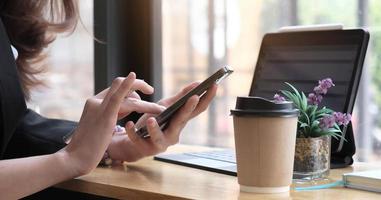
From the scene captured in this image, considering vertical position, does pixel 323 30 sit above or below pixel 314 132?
above

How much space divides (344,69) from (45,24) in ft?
2.61

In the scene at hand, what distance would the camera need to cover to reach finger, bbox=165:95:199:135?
1071 mm

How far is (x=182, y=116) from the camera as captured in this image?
43.8 inches

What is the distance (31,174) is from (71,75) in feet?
4.48

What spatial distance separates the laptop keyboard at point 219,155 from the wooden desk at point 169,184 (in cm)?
9

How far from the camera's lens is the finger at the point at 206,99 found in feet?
3.57

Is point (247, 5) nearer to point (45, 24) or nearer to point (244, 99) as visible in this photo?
point (45, 24)

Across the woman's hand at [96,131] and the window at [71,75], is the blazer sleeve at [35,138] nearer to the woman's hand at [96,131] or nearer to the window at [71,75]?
the woman's hand at [96,131]

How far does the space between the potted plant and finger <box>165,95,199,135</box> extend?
0.49 ft

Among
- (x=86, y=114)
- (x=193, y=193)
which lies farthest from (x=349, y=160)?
(x=86, y=114)

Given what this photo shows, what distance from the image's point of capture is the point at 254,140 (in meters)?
0.92

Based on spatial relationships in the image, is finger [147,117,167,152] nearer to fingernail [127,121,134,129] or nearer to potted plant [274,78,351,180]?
fingernail [127,121,134,129]

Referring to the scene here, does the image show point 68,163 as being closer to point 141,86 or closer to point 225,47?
point 141,86

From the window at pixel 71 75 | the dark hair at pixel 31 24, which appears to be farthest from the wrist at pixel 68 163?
the window at pixel 71 75
